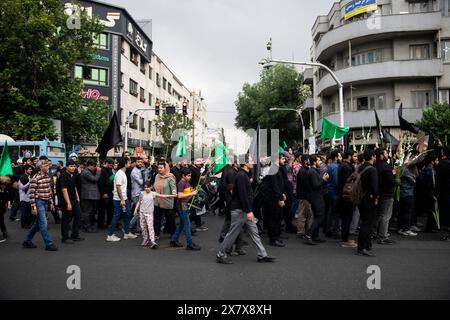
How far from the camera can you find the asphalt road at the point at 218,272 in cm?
505

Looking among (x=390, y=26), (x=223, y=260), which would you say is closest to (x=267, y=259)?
(x=223, y=260)

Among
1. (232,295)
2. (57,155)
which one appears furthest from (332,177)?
(57,155)

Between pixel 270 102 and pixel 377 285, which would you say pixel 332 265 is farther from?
pixel 270 102

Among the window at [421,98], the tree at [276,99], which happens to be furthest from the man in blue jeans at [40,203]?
the tree at [276,99]

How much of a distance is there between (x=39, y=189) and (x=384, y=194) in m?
6.95

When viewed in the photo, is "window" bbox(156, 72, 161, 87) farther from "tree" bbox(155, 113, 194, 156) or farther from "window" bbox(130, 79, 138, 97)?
"tree" bbox(155, 113, 194, 156)

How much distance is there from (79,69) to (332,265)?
112 feet

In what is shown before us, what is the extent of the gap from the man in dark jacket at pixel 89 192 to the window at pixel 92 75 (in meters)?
27.5

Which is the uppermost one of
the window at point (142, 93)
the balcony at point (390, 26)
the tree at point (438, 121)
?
the balcony at point (390, 26)

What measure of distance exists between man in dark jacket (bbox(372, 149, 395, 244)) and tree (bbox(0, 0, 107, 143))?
1880cm

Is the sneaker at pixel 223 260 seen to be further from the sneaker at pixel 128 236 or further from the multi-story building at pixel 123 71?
the multi-story building at pixel 123 71

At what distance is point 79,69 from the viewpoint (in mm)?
35812
